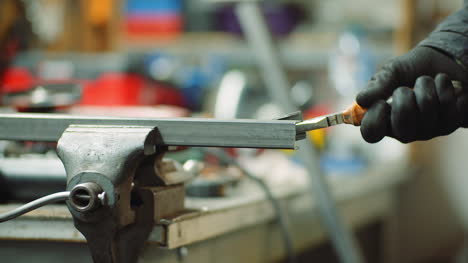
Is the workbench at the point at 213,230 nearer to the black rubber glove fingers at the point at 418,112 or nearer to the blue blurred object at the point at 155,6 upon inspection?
the black rubber glove fingers at the point at 418,112

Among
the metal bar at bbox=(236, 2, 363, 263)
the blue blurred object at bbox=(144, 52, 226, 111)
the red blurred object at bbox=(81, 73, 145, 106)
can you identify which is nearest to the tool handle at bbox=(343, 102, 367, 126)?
the metal bar at bbox=(236, 2, 363, 263)

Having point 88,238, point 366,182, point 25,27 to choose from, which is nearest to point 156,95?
point 25,27

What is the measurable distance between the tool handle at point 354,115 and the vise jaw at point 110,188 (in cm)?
19

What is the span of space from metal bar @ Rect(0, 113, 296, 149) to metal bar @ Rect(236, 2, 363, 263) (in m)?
0.59

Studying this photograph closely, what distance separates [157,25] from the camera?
2.85 meters

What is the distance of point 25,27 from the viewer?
62.6 inches

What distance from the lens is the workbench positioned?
707 millimetres

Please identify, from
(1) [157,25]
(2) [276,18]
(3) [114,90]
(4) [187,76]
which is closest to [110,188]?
(3) [114,90]

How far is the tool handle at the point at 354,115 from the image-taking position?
0.65 meters

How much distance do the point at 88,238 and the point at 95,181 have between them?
0.06 meters

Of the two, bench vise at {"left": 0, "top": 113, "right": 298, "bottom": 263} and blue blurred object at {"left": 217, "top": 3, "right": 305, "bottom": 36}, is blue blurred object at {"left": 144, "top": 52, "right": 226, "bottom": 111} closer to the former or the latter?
blue blurred object at {"left": 217, "top": 3, "right": 305, "bottom": 36}

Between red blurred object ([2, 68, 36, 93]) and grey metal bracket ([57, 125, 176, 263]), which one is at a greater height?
red blurred object ([2, 68, 36, 93])

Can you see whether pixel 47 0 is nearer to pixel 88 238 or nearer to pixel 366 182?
pixel 366 182

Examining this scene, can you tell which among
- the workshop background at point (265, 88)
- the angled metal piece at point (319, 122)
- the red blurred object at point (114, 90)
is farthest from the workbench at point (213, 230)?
the red blurred object at point (114, 90)
